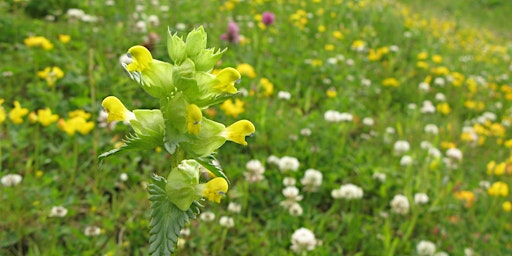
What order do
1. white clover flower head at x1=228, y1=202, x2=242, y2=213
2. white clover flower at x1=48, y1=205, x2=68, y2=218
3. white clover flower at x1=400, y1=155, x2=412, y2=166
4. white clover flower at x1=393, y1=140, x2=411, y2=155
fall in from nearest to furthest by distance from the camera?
white clover flower at x1=48, y1=205, x2=68, y2=218
white clover flower head at x1=228, y1=202, x2=242, y2=213
white clover flower at x1=400, y1=155, x2=412, y2=166
white clover flower at x1=393, y1=140, x2=411, y2=155

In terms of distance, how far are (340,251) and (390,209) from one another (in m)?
0.61

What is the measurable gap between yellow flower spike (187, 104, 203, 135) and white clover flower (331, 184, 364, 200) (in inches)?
64.4

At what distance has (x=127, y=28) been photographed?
3857 millimetres

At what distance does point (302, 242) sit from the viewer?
6.78ft

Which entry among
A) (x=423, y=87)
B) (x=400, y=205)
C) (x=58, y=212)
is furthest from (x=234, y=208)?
(x=423, y=87)

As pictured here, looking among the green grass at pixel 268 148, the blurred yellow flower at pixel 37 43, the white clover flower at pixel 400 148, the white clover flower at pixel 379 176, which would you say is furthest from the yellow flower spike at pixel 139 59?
the white clover flower at pixel 400 148

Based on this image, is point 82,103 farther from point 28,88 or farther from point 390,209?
point 390,209

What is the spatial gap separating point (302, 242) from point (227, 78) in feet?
4.04

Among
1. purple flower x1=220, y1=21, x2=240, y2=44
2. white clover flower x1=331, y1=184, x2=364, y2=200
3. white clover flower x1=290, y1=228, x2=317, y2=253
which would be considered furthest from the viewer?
purple flower x1=220, y1=21, x2=240, y2=44

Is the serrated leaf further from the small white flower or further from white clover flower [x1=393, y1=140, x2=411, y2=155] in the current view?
white clover flower [x1=393, y1=140, x2=411, y2=155]

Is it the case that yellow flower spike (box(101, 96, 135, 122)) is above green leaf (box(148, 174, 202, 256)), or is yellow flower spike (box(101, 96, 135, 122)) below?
above

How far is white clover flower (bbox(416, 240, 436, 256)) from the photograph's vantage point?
231cm

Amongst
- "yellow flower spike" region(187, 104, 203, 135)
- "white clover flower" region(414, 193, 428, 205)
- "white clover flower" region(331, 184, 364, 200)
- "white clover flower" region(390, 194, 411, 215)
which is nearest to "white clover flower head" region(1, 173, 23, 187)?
"yellow flower spike" region(187, 104, 203, 135)

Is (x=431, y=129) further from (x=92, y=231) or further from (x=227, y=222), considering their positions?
(x=92, y=231)
